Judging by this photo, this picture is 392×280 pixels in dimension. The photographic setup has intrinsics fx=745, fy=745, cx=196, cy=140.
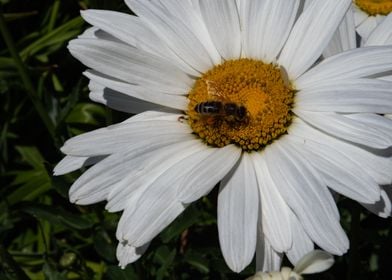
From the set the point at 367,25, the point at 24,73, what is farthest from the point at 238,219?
the point at 367,25

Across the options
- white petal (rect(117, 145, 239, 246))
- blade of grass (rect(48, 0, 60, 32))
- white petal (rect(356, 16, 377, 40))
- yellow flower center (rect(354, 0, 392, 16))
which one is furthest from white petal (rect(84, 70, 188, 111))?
blade of grass (rect(48, 0, 60, 32))

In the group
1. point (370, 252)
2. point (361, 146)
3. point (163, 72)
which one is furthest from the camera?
point (370, 252)

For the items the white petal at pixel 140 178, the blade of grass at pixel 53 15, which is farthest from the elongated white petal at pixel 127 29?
the blade of grass at pixel 53 15

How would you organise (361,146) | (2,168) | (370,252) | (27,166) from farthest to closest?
(27,166) < (2,168) < (370,252) < (361,146)

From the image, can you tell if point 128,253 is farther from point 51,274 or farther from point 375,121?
point 375,121

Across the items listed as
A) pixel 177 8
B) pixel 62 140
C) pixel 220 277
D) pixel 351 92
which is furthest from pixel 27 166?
pixel 351 92

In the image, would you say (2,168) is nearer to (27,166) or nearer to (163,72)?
(27,166)
